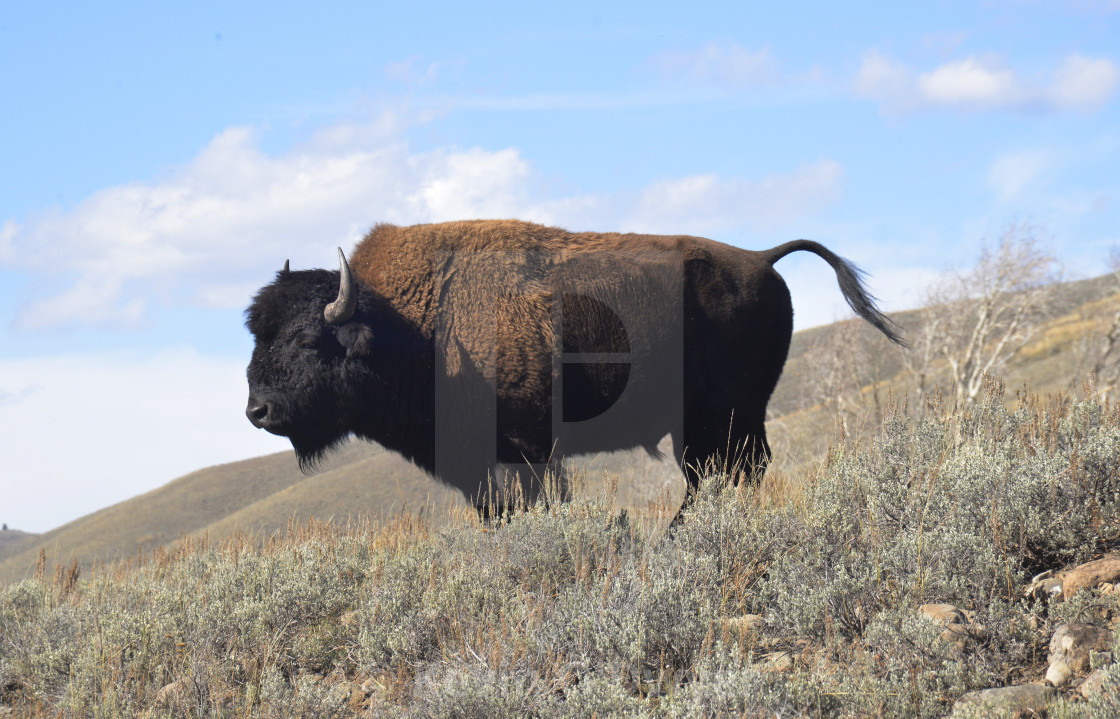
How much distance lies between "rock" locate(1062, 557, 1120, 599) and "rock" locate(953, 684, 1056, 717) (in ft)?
2.19

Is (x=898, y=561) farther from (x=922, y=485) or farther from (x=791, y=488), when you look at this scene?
(x=791, y=488)

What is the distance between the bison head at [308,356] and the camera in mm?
→ 6043

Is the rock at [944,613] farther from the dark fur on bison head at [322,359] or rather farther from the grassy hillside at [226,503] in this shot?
the grassy hillside at [226,503]

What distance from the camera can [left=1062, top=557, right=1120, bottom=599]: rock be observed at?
363cm

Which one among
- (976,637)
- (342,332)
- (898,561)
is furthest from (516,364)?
(976,637)

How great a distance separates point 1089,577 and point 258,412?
510 cm

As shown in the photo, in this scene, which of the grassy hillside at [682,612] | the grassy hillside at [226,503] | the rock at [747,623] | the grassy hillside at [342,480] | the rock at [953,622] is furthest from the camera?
the grassy hillside at [226,503]

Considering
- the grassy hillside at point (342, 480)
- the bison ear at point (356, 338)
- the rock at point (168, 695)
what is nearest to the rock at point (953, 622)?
the rock at point (168, 695)

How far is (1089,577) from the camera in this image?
3.66m

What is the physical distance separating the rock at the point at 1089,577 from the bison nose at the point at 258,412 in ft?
16.2

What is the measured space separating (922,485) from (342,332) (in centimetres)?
387

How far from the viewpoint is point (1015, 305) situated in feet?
Result: 74.2

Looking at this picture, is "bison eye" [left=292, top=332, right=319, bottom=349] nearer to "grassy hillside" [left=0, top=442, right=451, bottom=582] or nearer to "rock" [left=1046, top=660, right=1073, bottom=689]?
"rock" [left=1046, top=660, right=1073, bottom=689]

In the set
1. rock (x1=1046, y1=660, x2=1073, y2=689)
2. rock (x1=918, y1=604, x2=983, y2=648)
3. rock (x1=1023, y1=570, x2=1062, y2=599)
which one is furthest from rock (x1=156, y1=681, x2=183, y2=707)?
rock (x1=1023, y1=570, x2=1062, y2=599)
